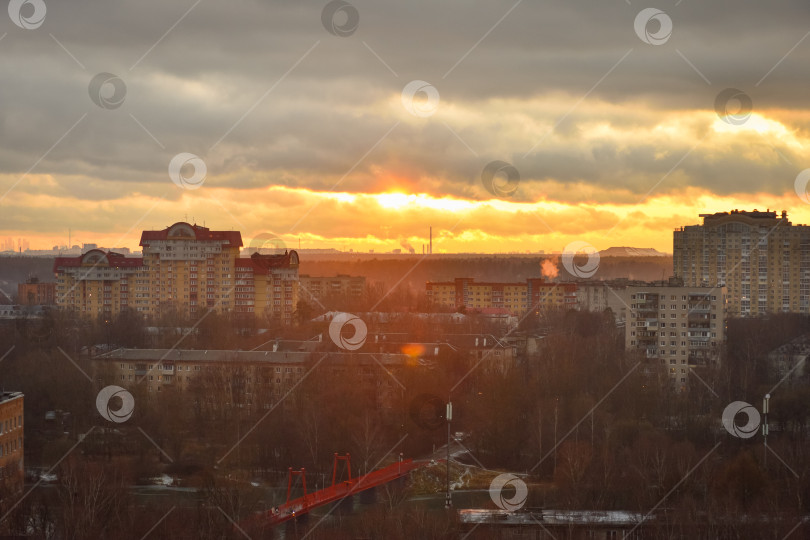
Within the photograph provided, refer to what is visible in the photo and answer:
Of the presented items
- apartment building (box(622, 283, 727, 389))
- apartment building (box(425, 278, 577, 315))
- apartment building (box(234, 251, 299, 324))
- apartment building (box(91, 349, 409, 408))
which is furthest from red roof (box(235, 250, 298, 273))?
apartment building (box(622, 283, 727, 389))

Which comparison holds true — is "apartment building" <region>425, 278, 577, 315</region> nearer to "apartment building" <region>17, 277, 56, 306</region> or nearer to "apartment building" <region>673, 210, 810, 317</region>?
"apartment building" <region>673, 210, 810, 317</region>

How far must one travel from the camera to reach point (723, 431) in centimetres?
1788

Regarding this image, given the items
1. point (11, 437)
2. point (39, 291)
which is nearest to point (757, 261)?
point (11, 437)

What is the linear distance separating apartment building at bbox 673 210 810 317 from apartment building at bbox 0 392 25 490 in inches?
1131

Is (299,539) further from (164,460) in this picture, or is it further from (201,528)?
(164,460)

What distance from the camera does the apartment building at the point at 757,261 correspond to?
3878 centimetres

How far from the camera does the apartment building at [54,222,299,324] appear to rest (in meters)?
36.4

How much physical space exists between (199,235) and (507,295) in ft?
58.1

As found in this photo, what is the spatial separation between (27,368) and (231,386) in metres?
4.39

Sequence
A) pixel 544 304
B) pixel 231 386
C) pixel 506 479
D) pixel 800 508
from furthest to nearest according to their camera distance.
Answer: pixel 544 304 < pixel 231 386 < pixel 506 479 < pixel 800 508

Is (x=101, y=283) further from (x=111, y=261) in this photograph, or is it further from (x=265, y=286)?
(x=265, y=286)

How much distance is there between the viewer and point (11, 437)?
15.0 m

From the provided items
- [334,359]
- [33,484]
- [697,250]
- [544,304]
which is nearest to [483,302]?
[544,304]

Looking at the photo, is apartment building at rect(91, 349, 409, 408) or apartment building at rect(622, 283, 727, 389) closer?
apartment building at rect(91, 349, 409, 408)
